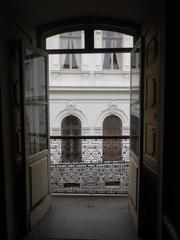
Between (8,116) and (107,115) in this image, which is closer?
(8,116)

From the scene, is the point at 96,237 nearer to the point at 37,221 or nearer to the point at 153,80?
the point at 37,221

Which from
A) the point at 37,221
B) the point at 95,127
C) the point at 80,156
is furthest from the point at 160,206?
the point at 95,127

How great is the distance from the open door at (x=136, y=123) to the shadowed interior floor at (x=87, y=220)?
0.24 metres

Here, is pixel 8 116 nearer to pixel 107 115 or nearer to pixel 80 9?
pixel 80 9

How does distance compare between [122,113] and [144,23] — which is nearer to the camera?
[144,23]

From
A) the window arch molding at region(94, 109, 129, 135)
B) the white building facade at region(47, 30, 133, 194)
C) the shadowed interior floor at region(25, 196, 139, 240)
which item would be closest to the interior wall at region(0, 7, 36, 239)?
the shadowed interior floor at region(25, 196, 139, 240)

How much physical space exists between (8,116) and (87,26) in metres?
1.59

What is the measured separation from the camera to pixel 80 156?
5.15 meters

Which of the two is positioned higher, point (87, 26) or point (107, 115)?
point (87, 26)

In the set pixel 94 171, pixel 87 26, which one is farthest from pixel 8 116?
pixel 94 171

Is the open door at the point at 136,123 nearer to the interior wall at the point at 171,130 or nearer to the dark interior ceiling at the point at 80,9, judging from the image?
the dark interior ceiling at the point at 80,9

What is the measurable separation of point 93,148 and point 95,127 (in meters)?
8.11

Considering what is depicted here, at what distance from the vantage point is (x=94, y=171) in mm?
4410

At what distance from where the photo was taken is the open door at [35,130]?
277 cm
